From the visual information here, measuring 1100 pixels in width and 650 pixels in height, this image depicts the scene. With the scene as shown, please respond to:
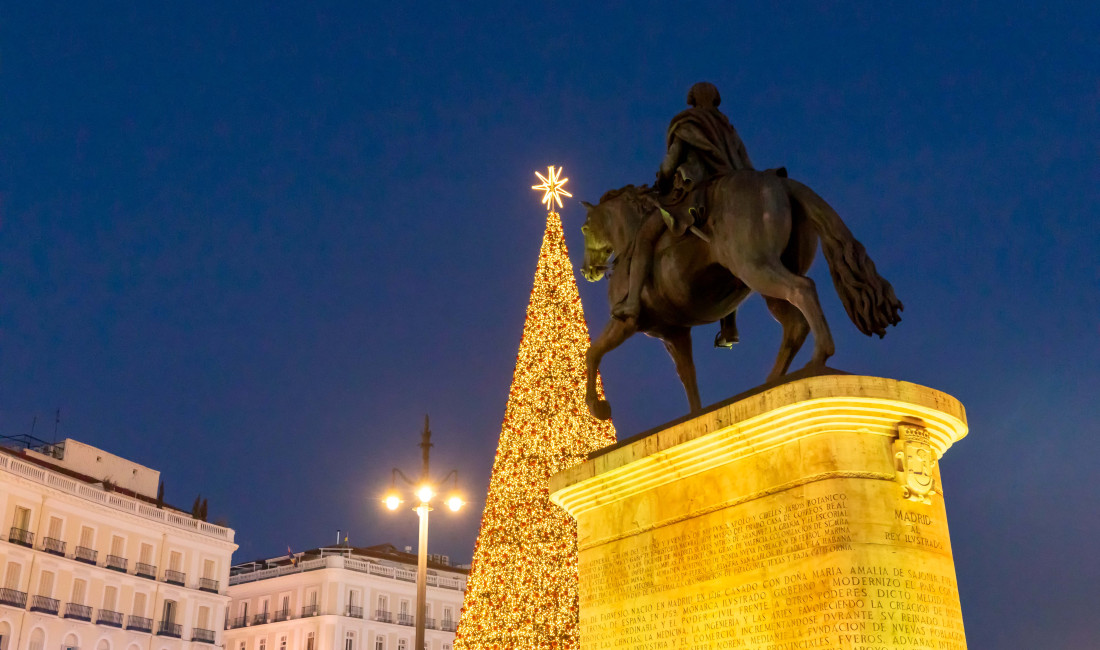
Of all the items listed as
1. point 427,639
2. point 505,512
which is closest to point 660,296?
point 505,512

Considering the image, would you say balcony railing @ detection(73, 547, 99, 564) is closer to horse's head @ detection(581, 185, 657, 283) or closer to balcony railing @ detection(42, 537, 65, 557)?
balcony railing @ detection(42, 537, 65, 557)

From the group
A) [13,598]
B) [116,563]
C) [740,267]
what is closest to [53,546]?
[13,598]

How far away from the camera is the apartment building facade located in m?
56.0

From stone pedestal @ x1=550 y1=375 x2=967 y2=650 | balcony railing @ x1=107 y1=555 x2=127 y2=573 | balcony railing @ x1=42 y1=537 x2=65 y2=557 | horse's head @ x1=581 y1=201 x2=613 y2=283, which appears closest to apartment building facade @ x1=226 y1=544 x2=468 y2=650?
balcony railing @ x1=107 y1=555 x2=127 y2=573

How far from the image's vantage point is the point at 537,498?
21484 millimetres

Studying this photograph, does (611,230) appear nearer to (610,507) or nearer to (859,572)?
(610,507)

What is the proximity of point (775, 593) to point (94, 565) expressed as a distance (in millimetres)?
44722

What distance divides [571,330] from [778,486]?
16.5m

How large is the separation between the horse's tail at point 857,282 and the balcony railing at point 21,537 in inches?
1640

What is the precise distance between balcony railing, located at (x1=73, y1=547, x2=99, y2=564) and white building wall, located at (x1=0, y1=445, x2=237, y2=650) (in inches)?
1.7

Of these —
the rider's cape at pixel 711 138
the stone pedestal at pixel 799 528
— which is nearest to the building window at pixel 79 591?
the stone pedestal at pixel 799 528

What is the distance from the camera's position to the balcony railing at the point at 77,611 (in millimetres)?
43125

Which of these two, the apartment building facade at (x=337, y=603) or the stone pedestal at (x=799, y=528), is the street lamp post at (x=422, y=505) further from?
the apartment building facade at (x=337, y=603)

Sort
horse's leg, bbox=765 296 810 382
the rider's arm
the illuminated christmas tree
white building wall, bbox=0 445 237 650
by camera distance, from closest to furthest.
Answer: horse's leg, bbox=765 296 810 382, the rider's arm, the illuminated christmas tree, white building wall, bbox=0 445 237 650
